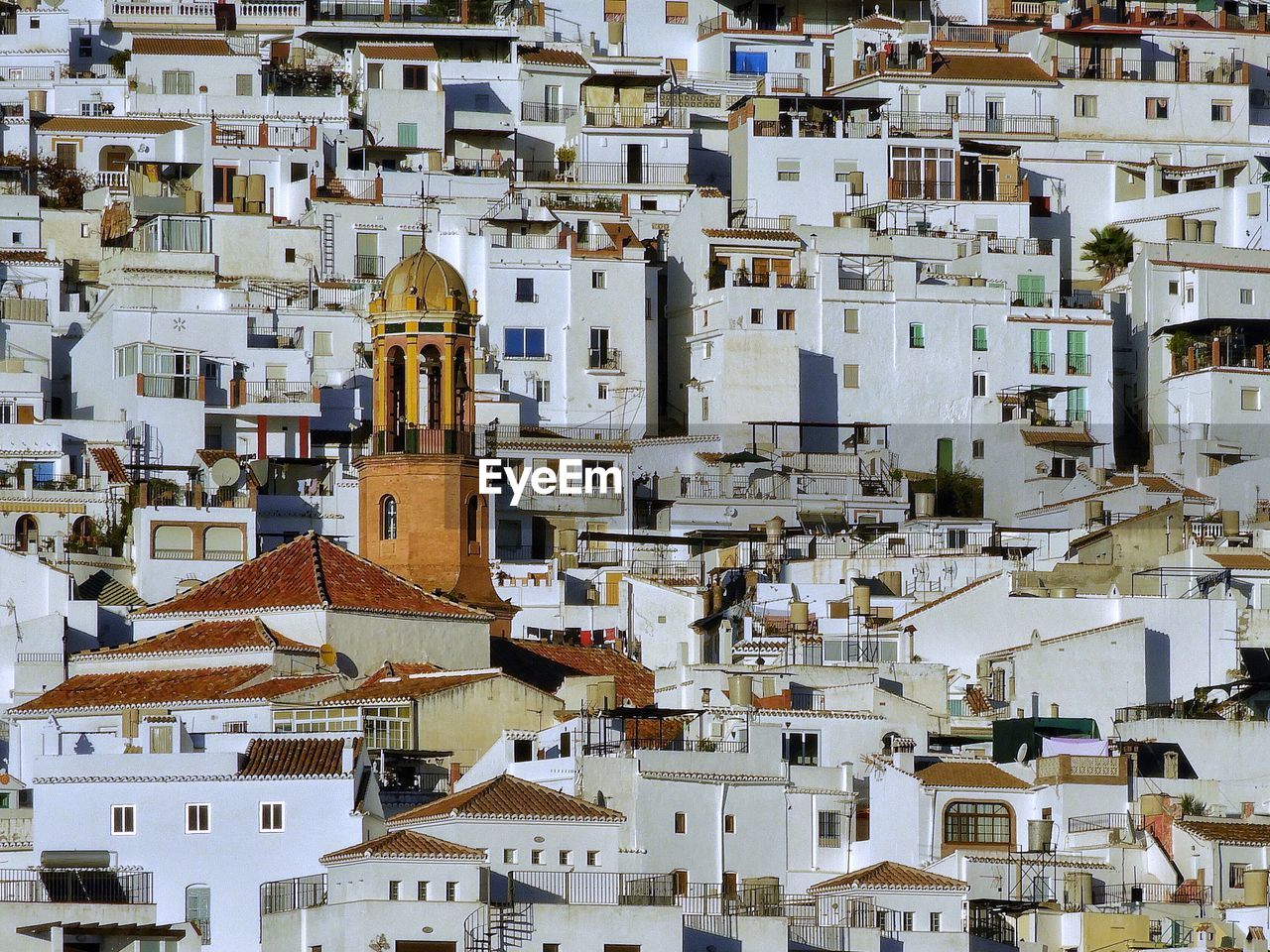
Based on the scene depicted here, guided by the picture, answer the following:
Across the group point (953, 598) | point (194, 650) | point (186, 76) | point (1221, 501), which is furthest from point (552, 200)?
point (194, 650)

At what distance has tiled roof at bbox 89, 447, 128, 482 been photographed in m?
66.5

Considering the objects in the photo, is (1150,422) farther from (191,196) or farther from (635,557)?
(191,196)

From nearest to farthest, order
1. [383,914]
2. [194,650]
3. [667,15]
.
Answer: [383,914], [194,650], [667,15]

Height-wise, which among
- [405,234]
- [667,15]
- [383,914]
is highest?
[667,15]

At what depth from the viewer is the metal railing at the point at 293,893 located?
4481 centimetres

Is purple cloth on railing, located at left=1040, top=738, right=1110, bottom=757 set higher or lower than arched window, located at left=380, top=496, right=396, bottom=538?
lower

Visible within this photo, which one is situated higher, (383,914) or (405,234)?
(405,234)

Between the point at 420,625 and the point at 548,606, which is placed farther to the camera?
the point at 548,606

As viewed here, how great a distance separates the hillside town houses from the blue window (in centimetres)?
14

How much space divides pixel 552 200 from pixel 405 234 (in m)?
4.83

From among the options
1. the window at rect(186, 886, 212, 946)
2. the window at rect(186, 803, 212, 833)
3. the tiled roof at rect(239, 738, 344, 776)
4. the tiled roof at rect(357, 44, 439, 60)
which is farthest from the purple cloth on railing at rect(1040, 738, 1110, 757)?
the tiled roof at rect(357, 44, 439, 60)

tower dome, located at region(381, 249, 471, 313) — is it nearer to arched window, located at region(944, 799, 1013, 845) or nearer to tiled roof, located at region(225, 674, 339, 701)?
tiled roof, located at region(225, 674, 339, 701)

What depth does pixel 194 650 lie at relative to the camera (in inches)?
2157

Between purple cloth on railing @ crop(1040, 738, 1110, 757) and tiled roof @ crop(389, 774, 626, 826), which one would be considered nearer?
tiled roof @ crop(389, 774, 626, 826)
